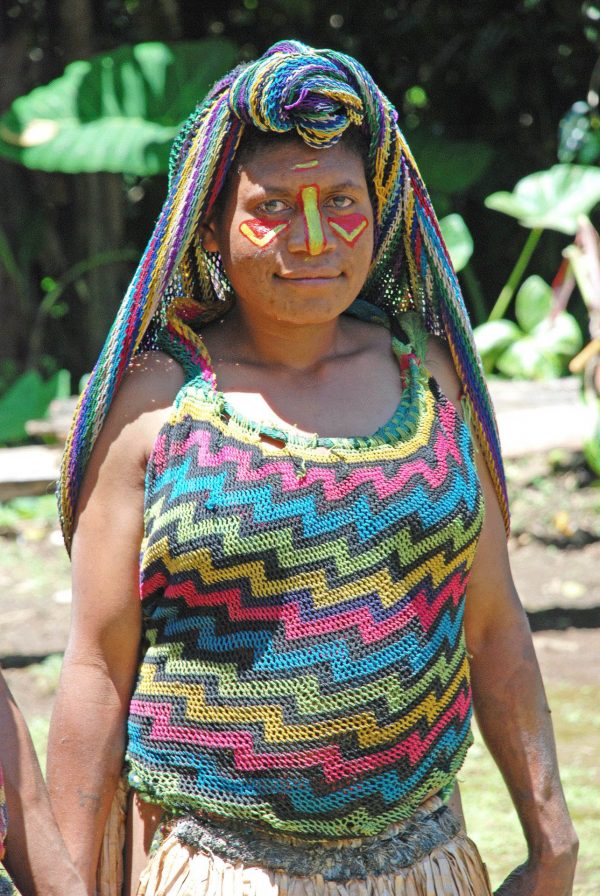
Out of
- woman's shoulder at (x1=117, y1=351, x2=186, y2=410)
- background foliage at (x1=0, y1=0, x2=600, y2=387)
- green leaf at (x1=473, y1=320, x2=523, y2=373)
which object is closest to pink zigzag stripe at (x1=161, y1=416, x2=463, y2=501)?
woman's shoulder at (x1=117, y1=351, x2=186, y2=410)

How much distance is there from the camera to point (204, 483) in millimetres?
1823

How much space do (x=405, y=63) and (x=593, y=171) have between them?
182cm

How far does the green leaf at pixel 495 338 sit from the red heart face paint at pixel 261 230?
5258 millimetres

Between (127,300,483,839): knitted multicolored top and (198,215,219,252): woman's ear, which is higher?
(198,215,219,252): woman's ear

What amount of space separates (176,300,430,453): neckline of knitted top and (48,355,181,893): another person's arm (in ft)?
0.18

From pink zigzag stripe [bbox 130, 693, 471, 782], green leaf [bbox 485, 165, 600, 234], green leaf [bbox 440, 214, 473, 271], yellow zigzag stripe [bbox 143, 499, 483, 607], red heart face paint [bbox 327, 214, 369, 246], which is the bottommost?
green leaf [bbox 440, 214, 473, 271]

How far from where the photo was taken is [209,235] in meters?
2.02

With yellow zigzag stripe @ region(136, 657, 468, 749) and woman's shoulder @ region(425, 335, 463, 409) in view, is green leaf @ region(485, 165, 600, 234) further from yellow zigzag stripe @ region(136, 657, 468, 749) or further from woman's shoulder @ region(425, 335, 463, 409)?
yellow zigzag stripe @ region(136, 657, 468, 749)

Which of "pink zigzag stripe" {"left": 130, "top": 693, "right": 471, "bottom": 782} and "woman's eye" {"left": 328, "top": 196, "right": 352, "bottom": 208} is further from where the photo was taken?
"woman's eye" {"left": 328, "top": 196, "right": 352, "bottom": 208}

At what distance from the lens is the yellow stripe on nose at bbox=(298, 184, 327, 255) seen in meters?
1.88

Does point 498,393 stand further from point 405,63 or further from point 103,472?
point 103,472

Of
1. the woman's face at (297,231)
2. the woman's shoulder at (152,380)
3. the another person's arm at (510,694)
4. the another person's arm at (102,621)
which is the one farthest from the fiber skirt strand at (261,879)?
the woman's face at (297,231)

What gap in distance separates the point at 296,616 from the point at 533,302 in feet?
18.3

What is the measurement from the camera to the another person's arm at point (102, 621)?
190 cm
